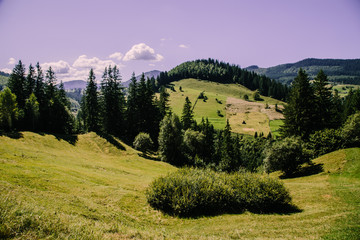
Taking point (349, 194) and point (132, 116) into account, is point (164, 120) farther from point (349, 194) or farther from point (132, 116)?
point (349, 194)

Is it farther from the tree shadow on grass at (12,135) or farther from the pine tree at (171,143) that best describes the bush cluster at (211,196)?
the tree shadow on grass at (12,135)

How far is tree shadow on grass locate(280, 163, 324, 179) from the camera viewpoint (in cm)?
3211

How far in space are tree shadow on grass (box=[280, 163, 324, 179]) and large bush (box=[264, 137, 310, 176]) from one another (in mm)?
799

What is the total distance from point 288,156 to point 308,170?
420 cm

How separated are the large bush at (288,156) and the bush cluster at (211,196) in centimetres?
1516

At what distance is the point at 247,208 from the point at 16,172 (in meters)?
24.5

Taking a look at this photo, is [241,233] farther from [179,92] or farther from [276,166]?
[179,92]

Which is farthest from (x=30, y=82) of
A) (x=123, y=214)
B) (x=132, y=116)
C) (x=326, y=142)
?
(x=326, y=142)

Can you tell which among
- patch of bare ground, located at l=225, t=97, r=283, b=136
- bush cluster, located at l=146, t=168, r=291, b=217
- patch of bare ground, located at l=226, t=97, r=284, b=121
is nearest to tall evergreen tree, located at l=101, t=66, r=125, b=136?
bush cluster, located at l=146, t=168, r=291, b=217

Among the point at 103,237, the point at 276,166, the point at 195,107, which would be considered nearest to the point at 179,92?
the point at 195,107

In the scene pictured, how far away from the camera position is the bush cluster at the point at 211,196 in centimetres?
1956

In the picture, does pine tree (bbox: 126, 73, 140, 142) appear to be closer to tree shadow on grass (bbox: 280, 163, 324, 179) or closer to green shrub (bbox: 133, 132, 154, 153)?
green shrub (bbox: 133, 132, 154, 153)

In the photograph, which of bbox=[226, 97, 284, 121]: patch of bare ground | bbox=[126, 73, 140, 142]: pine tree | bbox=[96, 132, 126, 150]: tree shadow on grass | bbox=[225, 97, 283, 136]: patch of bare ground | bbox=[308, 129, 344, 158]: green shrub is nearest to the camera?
bbox=[308, 129, 344, 158]: green shrub

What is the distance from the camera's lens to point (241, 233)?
1407 centimetres
